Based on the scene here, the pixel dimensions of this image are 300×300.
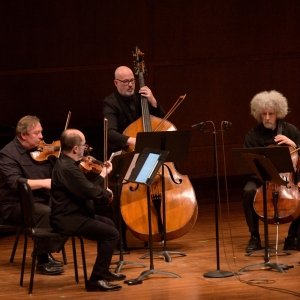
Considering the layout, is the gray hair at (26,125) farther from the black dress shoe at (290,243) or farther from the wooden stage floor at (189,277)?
the black dress shoe at (290,243)

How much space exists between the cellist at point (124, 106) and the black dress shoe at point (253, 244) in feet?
3.20

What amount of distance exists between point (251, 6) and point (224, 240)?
11.2ft

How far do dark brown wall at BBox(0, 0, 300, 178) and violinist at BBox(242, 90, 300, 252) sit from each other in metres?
2.04

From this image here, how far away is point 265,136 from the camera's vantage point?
608 centimetres

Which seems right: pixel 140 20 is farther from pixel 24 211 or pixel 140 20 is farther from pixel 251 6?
pixel 24 211

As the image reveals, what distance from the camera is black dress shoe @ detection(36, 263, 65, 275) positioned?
532cm

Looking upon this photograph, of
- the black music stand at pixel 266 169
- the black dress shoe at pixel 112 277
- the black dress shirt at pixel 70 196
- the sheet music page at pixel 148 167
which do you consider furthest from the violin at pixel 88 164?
the black music stand at pixel 266 169

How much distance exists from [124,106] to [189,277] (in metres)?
1.66

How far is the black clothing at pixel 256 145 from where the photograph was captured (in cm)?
598

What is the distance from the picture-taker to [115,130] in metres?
5.98

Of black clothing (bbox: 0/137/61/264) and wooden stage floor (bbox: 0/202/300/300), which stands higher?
black clothing (bbox: 0/137/61/264)

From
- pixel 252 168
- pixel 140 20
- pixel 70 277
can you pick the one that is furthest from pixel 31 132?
pixel 140 20

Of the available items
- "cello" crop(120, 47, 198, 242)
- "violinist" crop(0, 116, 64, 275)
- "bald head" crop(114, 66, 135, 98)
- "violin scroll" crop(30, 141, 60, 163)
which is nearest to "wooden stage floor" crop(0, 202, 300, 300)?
"cello" crop(120, 47, 198, 242)

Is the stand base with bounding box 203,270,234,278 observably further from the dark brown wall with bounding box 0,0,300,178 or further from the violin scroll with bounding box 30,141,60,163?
the dark brown wall with bounding box 0,0,300,178
